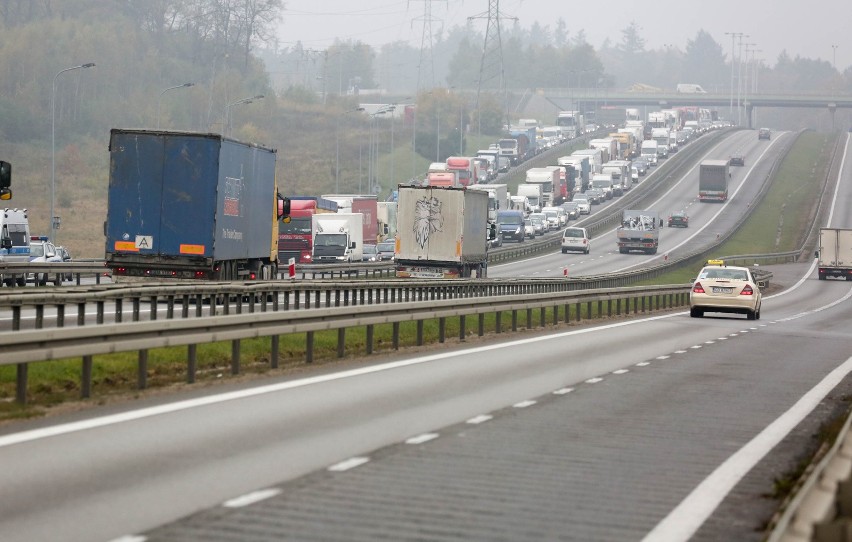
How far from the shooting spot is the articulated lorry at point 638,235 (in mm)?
101625

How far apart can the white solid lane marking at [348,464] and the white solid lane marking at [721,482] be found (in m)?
2.42

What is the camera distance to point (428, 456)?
39.4 ft

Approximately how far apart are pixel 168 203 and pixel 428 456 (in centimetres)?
2379

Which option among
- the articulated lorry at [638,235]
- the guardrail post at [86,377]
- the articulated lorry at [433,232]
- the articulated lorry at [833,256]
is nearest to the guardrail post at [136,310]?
the guardrail post at [86,377]

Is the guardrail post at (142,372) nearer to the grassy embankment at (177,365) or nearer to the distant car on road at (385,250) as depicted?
the grassy embankment at (177,365)

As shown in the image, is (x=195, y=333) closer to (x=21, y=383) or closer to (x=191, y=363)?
(x=191, y=363)

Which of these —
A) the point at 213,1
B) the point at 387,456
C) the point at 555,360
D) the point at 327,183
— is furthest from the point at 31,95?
the point at 387,456

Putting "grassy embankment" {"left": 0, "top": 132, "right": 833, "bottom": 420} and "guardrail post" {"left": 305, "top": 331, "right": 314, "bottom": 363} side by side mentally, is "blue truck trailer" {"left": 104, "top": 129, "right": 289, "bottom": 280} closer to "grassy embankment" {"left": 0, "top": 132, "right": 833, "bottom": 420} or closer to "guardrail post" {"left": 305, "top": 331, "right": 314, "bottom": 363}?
"grassy embankment" {"left": 0, "top": 132, "right": 833, "bottom": 420}

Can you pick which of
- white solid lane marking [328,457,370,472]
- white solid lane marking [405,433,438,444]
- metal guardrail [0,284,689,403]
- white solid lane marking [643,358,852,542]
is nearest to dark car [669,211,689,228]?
metal guardrail [0,284,689,403]

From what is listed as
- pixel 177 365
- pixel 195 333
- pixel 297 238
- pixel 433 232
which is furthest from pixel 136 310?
pixel 297 238

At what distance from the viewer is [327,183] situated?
150 m

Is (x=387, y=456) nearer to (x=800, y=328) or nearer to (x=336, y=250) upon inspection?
(x=800, y=328)

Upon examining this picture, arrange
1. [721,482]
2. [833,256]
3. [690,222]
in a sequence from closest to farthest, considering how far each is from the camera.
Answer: [721,482]
[833,256]
[690,222]

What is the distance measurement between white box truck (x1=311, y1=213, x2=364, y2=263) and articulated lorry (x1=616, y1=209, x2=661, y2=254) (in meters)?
31.7
